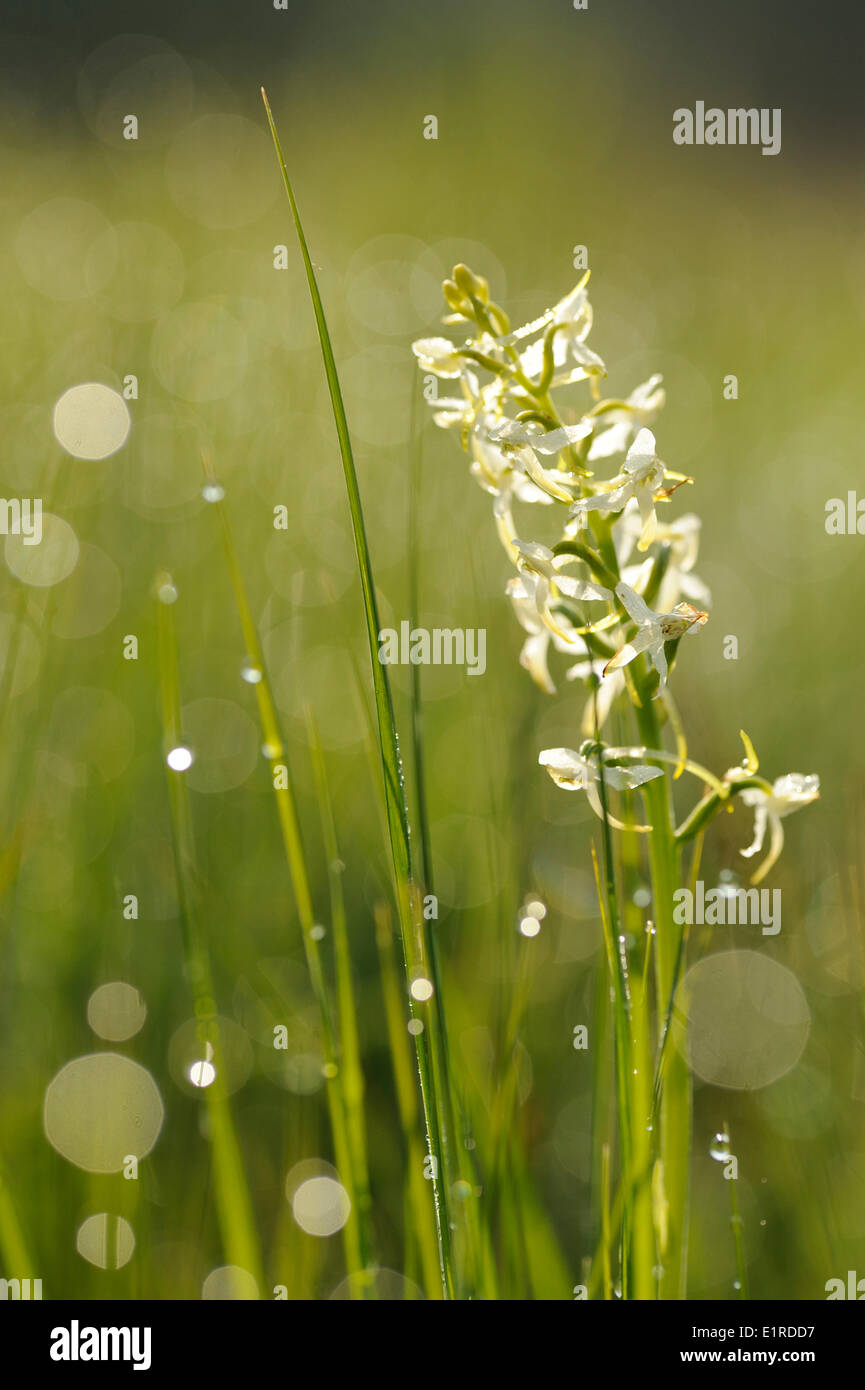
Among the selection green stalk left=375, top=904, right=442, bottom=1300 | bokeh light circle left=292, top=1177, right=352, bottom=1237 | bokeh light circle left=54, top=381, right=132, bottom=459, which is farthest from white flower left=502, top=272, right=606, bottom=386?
bokeh light circle left=54, top=381, right=132, bottom=459

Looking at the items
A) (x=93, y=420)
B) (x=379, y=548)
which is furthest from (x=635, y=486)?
(x=93, y=420)

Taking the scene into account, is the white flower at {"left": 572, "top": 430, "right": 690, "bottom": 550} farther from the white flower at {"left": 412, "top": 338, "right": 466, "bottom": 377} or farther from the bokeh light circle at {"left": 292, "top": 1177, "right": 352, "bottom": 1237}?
the bokeh light circle at {"left": 292, "top": 1177, "right": 352, "bottom": 1237}

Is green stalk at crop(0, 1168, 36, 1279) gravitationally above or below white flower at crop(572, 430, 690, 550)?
below

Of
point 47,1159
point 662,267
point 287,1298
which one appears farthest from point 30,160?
point 287,1298

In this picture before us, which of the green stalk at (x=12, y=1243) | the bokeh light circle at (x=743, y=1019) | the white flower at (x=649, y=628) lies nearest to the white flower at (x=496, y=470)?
the white flower at (x=649, y=628)

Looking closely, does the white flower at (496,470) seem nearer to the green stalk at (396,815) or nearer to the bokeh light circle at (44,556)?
the green stalk at (396,815)

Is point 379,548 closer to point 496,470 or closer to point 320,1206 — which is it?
point 496,470
